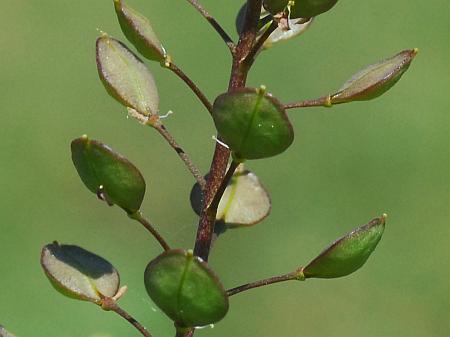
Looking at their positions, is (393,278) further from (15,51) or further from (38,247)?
(15,51)

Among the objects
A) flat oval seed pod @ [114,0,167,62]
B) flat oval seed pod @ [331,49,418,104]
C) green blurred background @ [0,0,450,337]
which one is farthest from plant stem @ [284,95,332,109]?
green blurred background @ [0,0,450,337]

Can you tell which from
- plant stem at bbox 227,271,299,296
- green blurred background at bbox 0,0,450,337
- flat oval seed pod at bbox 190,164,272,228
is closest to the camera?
plant stem at bbox 227,271,299,296

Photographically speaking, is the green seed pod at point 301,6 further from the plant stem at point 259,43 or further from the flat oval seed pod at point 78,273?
the flat oval seed pod at point 78,273

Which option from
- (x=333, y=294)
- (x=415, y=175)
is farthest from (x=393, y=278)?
(x=415, y=175)

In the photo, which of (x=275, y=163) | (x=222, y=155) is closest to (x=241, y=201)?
(x=222, y=155)

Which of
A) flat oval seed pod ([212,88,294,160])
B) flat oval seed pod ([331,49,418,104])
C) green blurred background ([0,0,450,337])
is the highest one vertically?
flat oval seed pod ([212,88,294,160])

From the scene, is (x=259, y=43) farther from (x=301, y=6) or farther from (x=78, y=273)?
(x=78, y=273)

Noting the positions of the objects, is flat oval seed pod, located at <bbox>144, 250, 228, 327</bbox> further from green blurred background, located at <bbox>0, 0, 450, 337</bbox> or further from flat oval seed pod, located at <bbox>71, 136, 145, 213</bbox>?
green blurred background, located at <bbox>0, 0, 450, 337</bbox>
